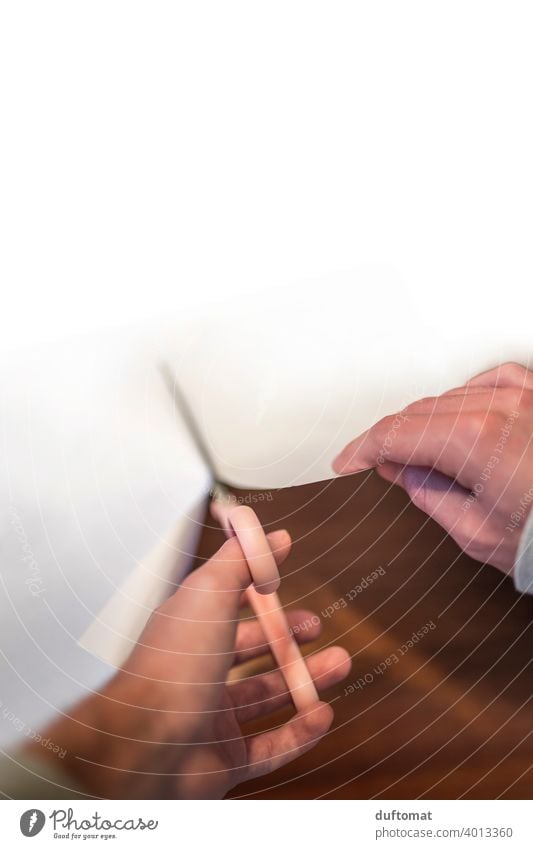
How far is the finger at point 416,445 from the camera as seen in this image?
2.06 ft

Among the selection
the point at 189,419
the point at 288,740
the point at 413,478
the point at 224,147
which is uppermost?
the point at 224,147

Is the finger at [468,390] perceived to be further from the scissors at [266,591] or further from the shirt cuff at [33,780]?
the shirt cuff at [33,780]

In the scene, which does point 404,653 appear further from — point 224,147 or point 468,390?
point 224,147

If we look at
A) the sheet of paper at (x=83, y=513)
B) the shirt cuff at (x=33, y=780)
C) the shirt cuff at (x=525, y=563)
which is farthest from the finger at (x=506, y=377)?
the shirt cuff at (x=33, y=780)

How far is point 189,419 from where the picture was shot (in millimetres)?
628

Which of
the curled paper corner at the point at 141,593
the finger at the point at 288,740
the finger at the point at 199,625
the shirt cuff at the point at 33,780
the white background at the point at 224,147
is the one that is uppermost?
the white background at the point at 224,147

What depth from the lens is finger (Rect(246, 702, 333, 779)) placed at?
0.61 meters

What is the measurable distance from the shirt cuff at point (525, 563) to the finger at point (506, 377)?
10cm

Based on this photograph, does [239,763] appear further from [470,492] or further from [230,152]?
[230,152]

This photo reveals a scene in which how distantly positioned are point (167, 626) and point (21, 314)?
0.79 feet

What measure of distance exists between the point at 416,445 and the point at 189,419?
0.52ft

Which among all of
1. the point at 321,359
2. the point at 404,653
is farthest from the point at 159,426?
the point at 404,653

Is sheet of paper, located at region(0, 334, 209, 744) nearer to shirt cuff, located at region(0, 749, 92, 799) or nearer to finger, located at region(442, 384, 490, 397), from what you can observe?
shirt cuff, located at region(0, 749, 92, 799)

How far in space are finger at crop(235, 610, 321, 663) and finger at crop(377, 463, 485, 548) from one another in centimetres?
11
